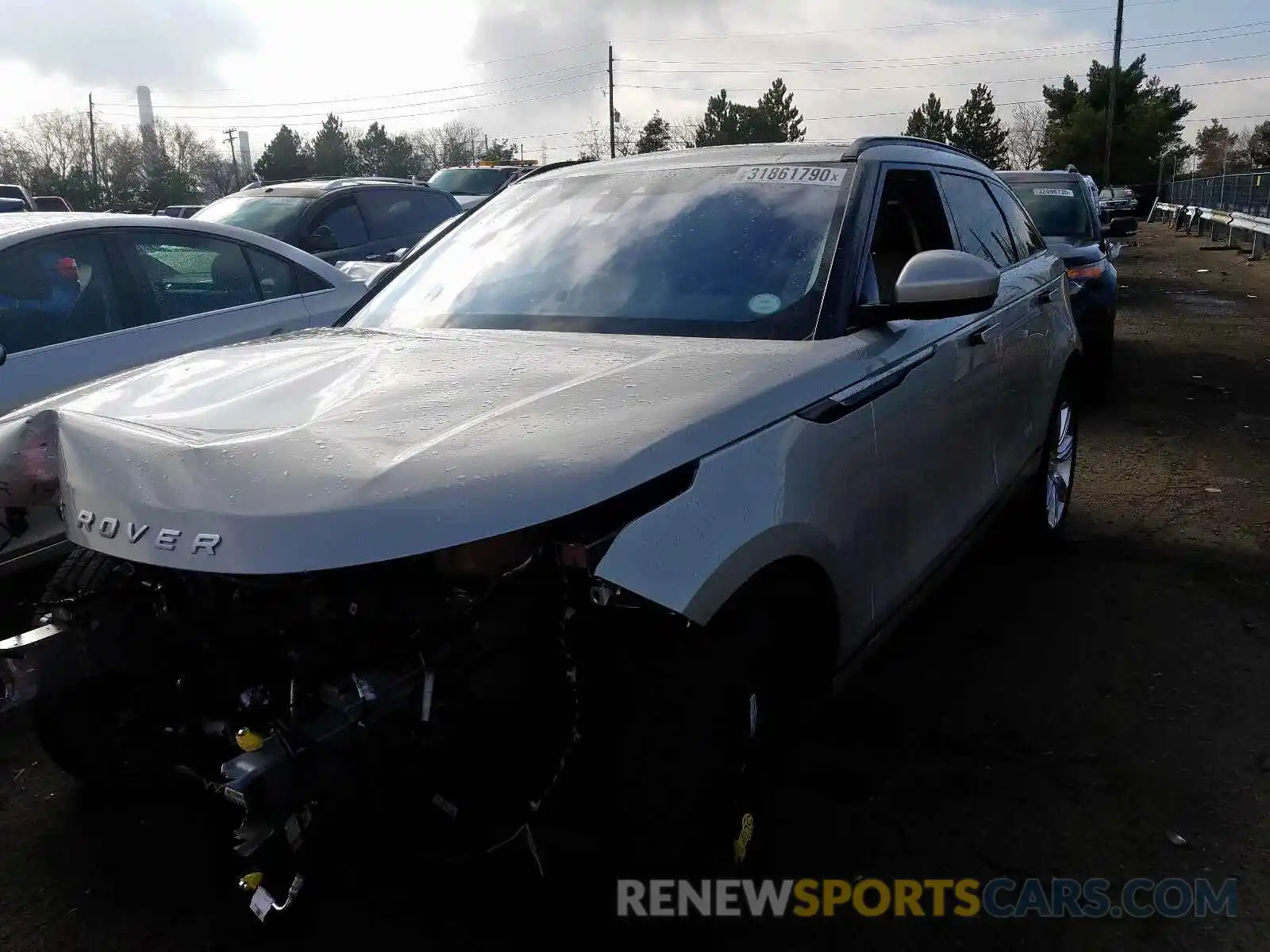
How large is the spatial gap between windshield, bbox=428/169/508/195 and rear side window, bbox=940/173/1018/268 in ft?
53.0

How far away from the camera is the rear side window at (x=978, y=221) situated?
13.4ft

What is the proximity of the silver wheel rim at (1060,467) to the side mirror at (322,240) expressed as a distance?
7.08m

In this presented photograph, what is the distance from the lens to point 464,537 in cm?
184

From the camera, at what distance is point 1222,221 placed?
28.6 m

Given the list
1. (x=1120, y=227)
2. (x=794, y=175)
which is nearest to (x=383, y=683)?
(x=794, y=175)

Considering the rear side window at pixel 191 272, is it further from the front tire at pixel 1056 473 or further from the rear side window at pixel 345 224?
the rear side window at pixel 345 224

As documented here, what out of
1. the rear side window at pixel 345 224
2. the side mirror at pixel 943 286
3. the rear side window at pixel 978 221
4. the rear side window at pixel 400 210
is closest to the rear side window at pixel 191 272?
the rear side window at pixel 978 221

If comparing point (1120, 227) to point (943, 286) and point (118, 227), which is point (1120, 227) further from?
point (118, 227)

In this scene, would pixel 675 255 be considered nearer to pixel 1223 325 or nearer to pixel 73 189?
pixel 1223 325

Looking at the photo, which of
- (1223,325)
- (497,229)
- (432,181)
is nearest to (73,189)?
(432,181)

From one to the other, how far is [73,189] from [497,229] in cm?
5062

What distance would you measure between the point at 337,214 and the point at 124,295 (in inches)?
215

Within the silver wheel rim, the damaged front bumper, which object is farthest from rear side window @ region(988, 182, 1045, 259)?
the damaged front bumper

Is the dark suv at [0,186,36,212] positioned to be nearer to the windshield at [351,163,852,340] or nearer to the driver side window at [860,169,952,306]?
the windshield at [351,163,852,340]
